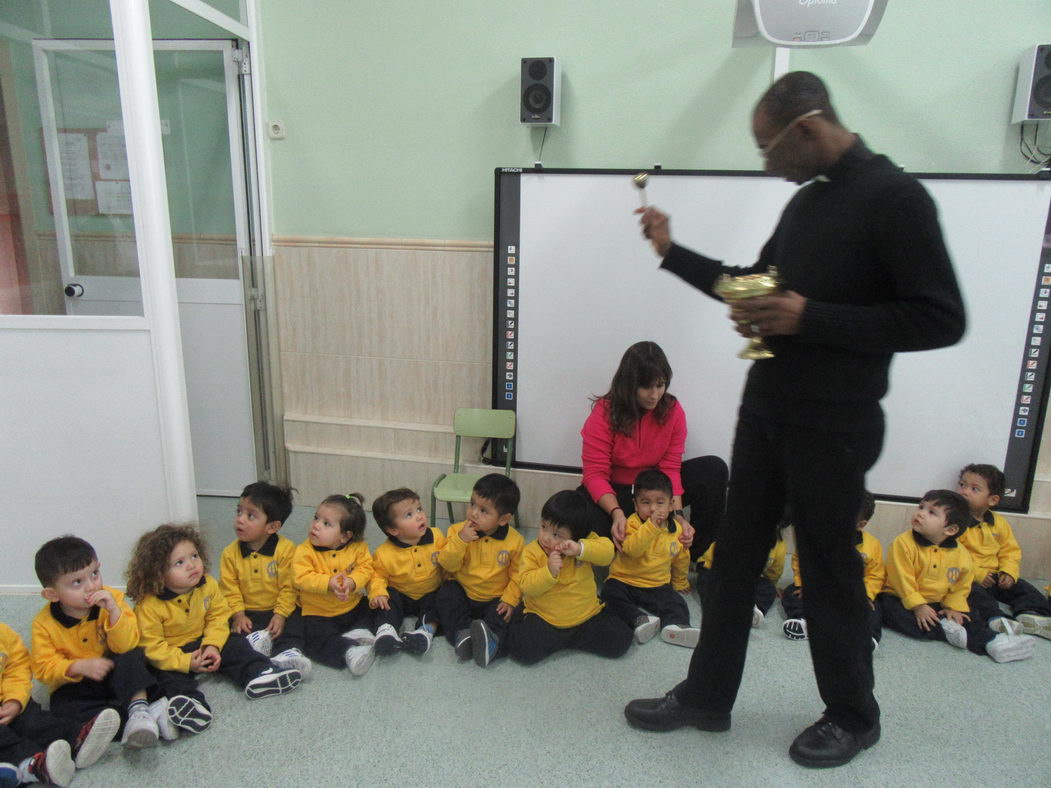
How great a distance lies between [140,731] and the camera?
5.72 ft

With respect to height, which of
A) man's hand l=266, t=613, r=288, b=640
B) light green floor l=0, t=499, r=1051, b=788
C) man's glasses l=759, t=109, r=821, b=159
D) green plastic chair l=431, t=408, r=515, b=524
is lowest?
light green floor l=0, t=499, r=1051, b=788

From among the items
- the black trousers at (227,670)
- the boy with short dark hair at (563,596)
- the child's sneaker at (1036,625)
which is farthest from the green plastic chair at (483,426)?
the child's sneaker at (1036,625)

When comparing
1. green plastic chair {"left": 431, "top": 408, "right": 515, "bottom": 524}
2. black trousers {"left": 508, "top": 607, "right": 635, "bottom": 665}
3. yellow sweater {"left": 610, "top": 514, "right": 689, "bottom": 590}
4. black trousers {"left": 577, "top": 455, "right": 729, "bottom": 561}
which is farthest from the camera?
green plastic chair {"left": 431, "top": 408, "right": 515, "bottom": 524}

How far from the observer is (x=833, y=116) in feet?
4.57

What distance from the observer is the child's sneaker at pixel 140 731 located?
1.75m

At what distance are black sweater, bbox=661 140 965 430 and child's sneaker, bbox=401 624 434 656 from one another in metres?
1.27

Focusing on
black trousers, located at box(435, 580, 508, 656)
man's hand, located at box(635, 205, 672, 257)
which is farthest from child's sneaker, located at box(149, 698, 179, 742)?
man's hand, located at box(635, 205, 672, 257)

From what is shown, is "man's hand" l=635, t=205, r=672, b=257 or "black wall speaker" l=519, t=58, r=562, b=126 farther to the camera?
"black wall speaker" l=519, t=58, r=562, b=126

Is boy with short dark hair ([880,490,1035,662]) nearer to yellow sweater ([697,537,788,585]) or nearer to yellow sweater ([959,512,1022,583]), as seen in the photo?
yellow sweater ([959,512,1022,583])

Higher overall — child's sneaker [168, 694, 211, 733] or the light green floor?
child's sneaker [168, 694, 211, 733]

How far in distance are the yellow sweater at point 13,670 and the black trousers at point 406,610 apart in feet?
3.02

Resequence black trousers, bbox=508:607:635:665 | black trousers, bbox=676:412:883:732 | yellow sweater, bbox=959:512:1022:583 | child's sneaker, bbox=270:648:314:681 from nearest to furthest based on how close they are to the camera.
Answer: black trousers, bbox=676:412:883:732 < child's sneaker, bbox=270:648:314:681 < black trousers, bbox=508:607:635:665 < yellow sweater, bbox=959:512:1022:583

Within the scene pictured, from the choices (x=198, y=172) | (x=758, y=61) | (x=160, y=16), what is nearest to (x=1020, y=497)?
(x=758, y=61)

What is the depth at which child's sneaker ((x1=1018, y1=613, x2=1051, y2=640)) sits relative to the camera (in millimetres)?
2363
